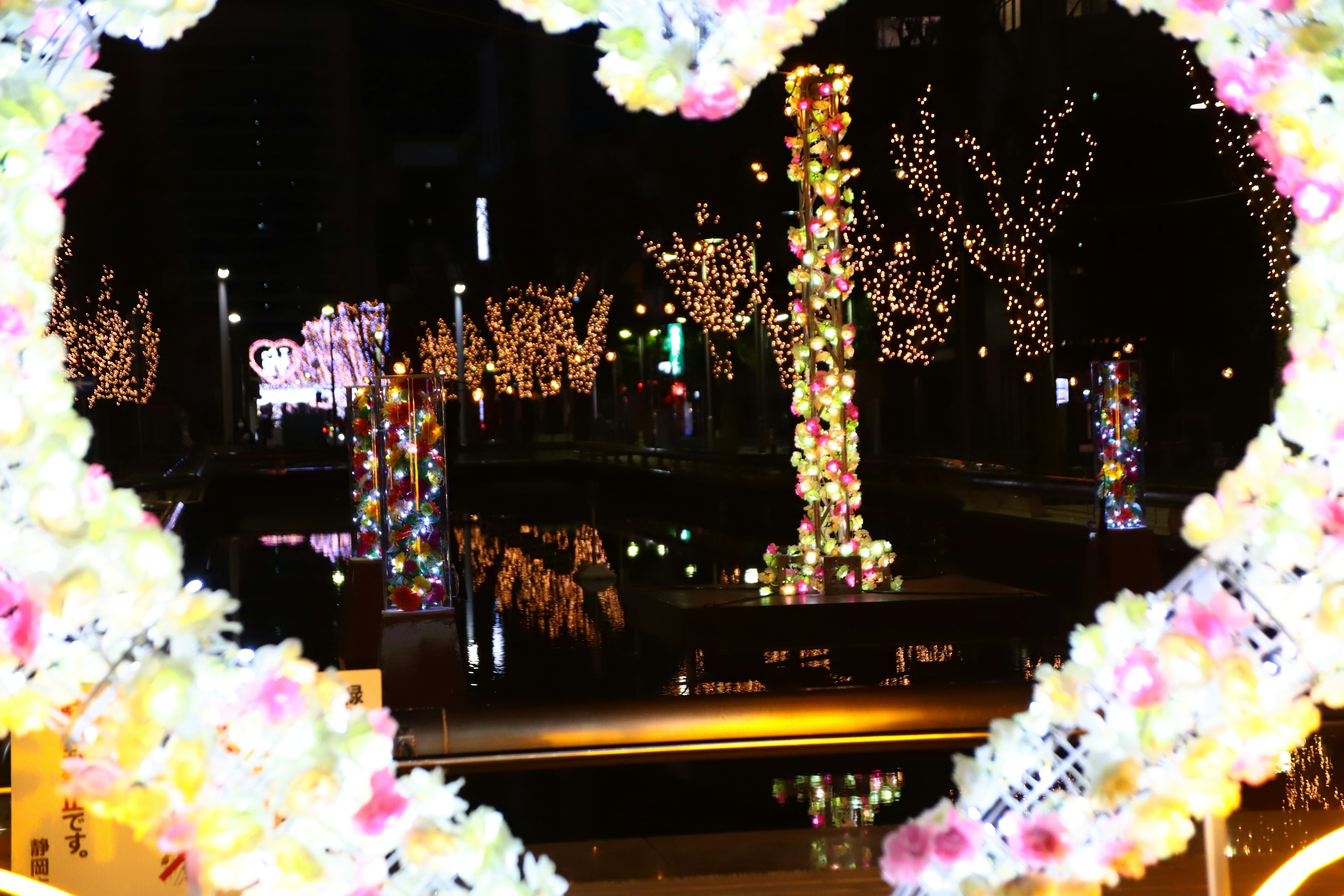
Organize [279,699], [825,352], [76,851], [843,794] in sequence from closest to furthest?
[279,699] → [76,851] → [843,794] → [825,352]

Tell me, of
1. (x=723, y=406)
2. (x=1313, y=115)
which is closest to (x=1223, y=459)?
(x=723, y=406)

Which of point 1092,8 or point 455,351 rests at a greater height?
point 1092,8

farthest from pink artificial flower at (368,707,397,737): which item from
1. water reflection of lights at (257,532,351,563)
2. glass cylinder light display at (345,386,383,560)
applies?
water reflection of lights at (257,532,351,563)

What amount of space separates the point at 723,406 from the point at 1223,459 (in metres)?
18.5

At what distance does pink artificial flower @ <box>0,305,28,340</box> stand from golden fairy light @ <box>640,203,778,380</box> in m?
28.2

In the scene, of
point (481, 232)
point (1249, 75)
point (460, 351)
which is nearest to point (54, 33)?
point (1249, 75)

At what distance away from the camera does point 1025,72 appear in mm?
23594

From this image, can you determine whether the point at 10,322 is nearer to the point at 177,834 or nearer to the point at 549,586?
the point at 177,834

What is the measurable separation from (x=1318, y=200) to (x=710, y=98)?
44.5 inches

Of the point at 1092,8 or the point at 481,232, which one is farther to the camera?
the point at 481,232

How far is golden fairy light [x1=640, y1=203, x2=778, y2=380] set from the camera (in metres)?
31.3

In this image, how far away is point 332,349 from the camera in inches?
2018

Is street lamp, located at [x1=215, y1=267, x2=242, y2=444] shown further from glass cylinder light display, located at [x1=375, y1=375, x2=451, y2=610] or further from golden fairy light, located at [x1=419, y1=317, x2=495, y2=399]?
glass cylinder light display, located at [x1=375, y1=375, x2=451, y2=610]

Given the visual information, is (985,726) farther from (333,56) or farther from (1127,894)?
(333,56)
